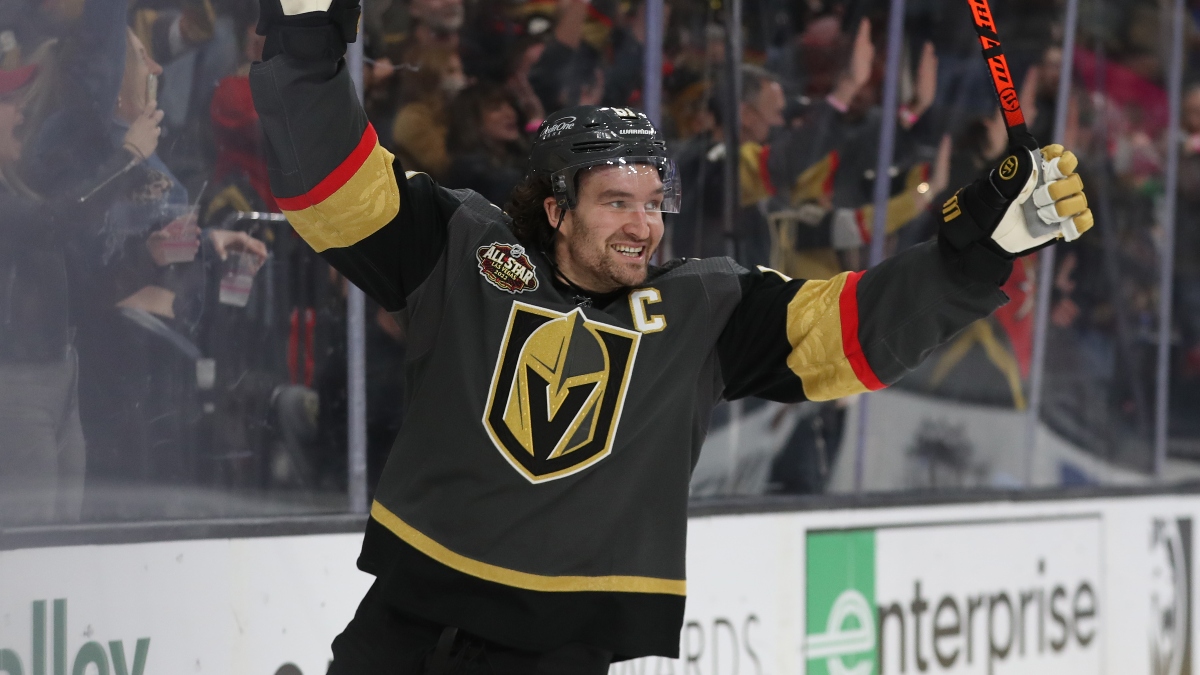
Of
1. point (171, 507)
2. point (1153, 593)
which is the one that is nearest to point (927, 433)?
point (1153, 593)

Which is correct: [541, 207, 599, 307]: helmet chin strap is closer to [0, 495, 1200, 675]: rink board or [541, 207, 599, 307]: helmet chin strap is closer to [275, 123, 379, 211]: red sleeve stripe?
[275, 123, 379, 211]: red sleeve stripe

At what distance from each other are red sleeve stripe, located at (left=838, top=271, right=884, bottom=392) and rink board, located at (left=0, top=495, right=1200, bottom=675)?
3.91 feet

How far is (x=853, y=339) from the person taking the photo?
1847mm

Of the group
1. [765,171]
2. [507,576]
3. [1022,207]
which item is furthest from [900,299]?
[765,171]

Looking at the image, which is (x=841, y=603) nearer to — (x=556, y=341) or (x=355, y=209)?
(x=556, y=341)

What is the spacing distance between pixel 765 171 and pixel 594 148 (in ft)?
5.82

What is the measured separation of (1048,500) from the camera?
387 cm

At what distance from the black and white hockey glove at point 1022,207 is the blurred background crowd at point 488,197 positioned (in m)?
1.01

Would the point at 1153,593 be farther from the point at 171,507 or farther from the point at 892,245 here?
the point at 171,507

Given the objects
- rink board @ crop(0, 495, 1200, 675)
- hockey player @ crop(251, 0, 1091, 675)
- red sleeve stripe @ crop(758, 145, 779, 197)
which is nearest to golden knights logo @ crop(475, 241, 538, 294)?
hockey player @ crop(251, 0, 1091, 675)

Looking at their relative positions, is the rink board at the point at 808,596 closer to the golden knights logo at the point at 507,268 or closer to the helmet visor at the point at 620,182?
the golden knights logo at the point at 507,268

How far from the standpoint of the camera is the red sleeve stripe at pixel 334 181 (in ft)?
5.54

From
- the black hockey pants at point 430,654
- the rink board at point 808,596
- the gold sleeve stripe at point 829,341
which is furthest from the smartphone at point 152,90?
the gold sleeve stripe at point 829,341

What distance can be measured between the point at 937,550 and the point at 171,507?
203 centimetres
